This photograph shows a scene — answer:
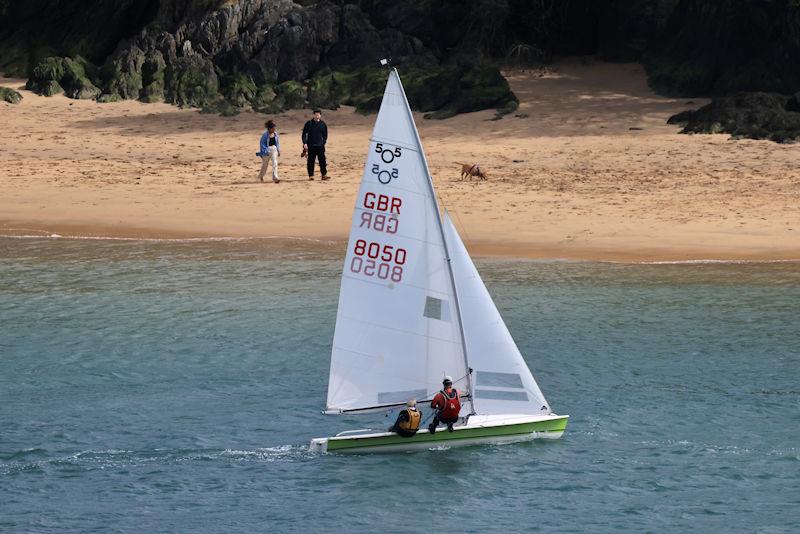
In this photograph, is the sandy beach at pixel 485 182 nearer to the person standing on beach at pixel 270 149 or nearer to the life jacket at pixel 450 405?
the person standing on beach at pixel 270 149

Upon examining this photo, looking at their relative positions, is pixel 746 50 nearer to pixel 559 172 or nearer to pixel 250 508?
pixel 559 172

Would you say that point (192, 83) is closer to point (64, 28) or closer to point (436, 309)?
point (64, 28)

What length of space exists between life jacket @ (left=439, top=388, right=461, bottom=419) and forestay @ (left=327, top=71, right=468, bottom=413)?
1.55 ft

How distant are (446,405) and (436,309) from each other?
1.35 m

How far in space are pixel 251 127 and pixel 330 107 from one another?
3272 millimetres

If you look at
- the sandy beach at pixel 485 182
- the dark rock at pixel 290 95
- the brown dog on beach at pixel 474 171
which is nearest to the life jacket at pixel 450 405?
the sandy beach at pixel 485 182

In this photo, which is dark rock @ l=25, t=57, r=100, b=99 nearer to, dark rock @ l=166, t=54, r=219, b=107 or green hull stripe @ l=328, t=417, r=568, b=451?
dark rock @ l=166, t=54, r=219, b=107

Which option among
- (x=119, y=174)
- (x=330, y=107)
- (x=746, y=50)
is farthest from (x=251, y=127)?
(x=746, y=50)

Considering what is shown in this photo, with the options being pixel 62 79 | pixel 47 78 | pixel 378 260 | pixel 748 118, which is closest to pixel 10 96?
pixel 47 78

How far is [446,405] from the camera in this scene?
18.5 meters

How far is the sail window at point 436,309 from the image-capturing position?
1859 cm

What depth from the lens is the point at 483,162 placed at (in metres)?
38.2

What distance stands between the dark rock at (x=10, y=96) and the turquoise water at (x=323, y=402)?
1795 cm

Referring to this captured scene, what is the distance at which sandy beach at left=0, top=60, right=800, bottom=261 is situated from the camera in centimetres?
3178
